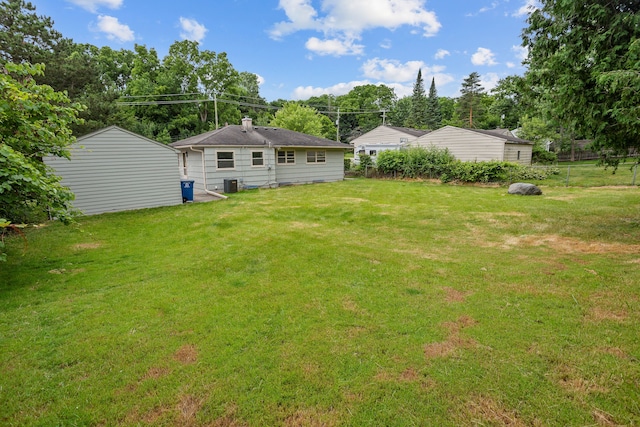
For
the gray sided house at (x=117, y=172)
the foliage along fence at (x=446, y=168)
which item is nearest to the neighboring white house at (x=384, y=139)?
the foliage along fence at (x=446, y=168)

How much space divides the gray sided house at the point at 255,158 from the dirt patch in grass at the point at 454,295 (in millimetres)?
13076

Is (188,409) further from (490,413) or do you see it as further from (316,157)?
(316,157)

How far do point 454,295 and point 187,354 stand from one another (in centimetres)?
336

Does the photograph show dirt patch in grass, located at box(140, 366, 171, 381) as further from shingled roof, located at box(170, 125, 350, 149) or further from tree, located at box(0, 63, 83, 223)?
shingled roof, located at box(170, 125, 350, 149)

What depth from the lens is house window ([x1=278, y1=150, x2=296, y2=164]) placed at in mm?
18047

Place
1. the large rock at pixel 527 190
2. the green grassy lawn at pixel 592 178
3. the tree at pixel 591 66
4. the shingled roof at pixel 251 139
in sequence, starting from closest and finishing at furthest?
the tree at pixel 591 66
the large rock at pixel 527 190
the shingled roof at pixel 251 139
the green grassy lawn at pixel 592 178

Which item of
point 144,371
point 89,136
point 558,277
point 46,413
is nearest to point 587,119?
point 558,277

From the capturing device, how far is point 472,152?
2147 cm

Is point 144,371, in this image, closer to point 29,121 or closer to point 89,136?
point 29,121

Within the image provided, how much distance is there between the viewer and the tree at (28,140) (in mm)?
3867

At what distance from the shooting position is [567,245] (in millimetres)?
6402

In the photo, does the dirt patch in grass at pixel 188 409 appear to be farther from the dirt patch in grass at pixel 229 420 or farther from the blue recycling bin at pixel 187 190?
the blue recycling bin at pixel 187 190

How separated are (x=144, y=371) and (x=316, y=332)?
1.65m

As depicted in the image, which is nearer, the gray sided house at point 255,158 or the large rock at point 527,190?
Result: the large rock at point 527,190
